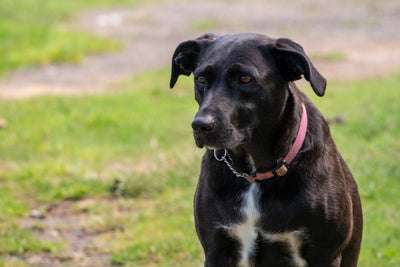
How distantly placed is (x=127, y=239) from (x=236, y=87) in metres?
2.63

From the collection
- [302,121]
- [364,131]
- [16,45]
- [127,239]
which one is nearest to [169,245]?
[127,239]

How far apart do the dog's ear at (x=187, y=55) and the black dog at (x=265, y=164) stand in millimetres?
18

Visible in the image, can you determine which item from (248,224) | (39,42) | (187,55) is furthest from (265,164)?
(39,42)

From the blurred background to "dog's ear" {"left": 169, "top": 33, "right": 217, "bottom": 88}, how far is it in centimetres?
164

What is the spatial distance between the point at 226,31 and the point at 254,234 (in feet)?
38.1

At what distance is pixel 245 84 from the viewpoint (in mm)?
3611

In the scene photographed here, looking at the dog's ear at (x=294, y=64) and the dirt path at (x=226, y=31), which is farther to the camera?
the dirt path at (x=226, y=31)

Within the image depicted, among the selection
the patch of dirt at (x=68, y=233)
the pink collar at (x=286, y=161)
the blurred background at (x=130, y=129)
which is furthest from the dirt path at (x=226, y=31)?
the pink collar at (x=286, y=161)

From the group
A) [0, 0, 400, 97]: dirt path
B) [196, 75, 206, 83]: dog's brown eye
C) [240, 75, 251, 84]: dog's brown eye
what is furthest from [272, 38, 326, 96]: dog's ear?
[0, 0, 400, 97]: dirt path

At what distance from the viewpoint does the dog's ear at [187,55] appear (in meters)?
4.00

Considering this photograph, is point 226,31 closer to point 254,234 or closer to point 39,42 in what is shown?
point 39,42

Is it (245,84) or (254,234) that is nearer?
(245,84)

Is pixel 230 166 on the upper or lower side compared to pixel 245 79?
lower

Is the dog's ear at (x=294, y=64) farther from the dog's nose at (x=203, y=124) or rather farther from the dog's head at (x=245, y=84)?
the dog's nose at (x=203, y=124)
